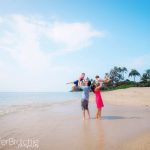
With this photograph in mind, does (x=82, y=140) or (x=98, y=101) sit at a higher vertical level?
(x=98, y=101)

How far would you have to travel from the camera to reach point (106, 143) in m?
6.71

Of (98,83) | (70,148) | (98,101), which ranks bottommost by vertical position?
(70,148)

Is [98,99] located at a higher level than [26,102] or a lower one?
higher

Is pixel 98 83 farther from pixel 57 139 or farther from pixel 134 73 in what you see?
pixel 134 73

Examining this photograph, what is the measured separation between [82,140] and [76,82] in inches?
191

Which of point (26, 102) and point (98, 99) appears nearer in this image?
point (98, 99)

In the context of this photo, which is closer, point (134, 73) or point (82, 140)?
point (82, 140)

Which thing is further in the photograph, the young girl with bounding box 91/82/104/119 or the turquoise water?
the turquoise water

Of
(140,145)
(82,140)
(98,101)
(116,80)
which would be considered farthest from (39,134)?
(116,80)

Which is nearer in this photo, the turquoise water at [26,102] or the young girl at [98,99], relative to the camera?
the young girl at [98,99]

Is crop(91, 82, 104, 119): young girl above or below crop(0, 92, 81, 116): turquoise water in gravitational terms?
above

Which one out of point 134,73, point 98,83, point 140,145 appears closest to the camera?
point 140,145

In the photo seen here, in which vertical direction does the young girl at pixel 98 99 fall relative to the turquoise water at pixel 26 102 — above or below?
above

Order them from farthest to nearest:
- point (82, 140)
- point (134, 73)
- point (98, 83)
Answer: point (134, 73), point (98, 83), point (82, 140)
